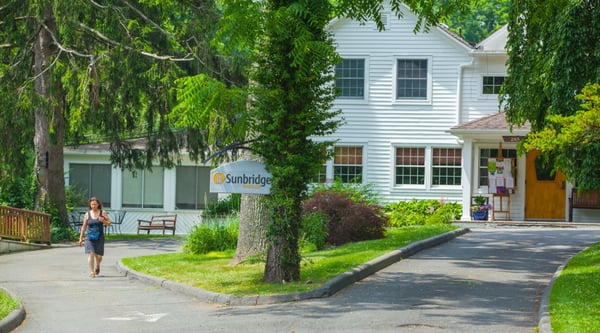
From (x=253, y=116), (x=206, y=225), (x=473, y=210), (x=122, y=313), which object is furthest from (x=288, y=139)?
(x=473, y=210)

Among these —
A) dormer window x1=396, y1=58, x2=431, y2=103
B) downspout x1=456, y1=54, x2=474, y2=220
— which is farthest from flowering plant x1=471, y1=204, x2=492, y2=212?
dormer window x1=396, y1=58, x2=431, y2=103

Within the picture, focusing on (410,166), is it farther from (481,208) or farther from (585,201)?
Answer: (585,201)

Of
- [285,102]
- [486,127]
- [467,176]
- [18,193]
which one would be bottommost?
[18,193]

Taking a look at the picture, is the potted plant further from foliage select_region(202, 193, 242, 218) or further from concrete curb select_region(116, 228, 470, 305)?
concrete curb select_region(116, 228, 470, 305)

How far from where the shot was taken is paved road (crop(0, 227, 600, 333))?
1203cm

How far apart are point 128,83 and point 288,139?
1558cm

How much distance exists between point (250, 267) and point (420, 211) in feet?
53.6

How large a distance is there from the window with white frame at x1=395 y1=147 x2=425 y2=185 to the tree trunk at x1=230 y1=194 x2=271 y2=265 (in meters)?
16.6

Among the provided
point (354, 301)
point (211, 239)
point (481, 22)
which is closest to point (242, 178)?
point (354, 301)

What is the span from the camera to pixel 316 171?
15562mm

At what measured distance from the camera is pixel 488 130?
107 feet

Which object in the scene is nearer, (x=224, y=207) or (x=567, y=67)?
(x=567, y=67)

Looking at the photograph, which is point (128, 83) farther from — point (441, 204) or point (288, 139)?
point (288, 139)

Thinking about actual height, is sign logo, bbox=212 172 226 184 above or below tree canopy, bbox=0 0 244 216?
below
